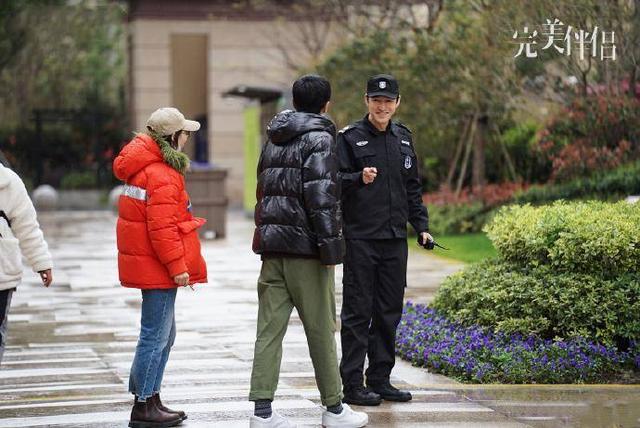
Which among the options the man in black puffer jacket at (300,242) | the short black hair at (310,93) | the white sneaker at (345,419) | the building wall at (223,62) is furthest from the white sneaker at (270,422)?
the building wall at (223,62)

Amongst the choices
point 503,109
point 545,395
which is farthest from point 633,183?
point 545,395

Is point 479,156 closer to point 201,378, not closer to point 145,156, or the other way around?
point 201,378

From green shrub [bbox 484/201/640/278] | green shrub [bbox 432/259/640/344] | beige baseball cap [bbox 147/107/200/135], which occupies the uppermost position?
beige baseball cap [bbox 147/107/200/135]

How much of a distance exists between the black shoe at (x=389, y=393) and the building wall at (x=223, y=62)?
3092cm

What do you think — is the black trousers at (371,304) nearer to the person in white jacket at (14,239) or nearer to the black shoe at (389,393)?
the black shoe at (389,393)

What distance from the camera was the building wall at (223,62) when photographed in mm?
39188

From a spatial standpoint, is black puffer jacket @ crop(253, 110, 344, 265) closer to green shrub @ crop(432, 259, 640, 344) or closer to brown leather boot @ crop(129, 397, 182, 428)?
brown leather boot @ crop(129, 397, 182, 428)

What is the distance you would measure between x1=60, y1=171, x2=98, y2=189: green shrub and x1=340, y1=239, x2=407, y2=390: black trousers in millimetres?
31740

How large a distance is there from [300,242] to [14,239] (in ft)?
5.23

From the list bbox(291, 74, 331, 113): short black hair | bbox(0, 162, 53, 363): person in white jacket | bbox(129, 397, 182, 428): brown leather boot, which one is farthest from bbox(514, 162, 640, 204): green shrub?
bbox(0, 162, 53, 363): person in white jacket

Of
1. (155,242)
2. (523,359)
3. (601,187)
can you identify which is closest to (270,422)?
(155,242)

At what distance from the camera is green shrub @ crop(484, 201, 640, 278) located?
9.51 m

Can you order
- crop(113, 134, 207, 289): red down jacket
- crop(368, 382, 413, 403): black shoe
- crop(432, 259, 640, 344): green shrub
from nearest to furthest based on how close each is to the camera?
crop(113, 134, 207, 289): red down jacket → crop(368, 382, 413, 403): black shoe → crop(432, 259, 640, 344): green shrub

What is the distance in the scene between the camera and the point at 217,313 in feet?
44.2
